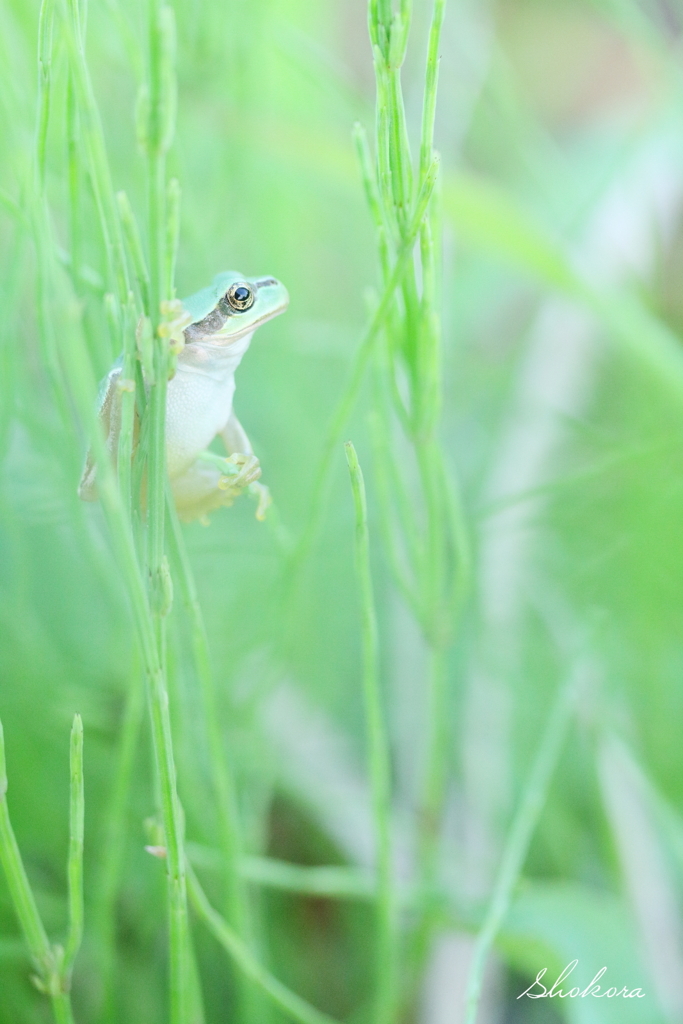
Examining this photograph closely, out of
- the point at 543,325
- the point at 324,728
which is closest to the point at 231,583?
the point at 324,728

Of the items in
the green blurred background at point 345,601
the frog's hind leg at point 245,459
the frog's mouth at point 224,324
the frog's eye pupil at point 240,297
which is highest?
the frog's eye pupil at point 240,297

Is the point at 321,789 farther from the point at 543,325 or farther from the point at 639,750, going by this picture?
the point at 543,325

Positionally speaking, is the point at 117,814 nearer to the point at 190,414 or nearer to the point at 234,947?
the point at 234,947

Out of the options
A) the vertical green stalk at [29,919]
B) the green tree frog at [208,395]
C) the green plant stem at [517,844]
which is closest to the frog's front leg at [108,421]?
the green tree frog at [208,395]

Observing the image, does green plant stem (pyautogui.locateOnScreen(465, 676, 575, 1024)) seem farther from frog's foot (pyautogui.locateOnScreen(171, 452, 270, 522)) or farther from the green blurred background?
frog's foot (pyautogui.locateOnScreen(171, 452, 270, 522))

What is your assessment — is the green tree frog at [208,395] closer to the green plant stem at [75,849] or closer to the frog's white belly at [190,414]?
the frog's white belly at [190,414]

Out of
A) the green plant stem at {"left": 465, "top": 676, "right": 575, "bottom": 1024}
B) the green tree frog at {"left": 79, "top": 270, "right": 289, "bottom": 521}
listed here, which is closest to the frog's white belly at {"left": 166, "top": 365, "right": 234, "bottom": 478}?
the green tree frog at {"left": 79, "top": 270, "right": 289, "bottom": 521}

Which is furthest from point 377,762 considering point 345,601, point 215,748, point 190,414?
point 345,601
